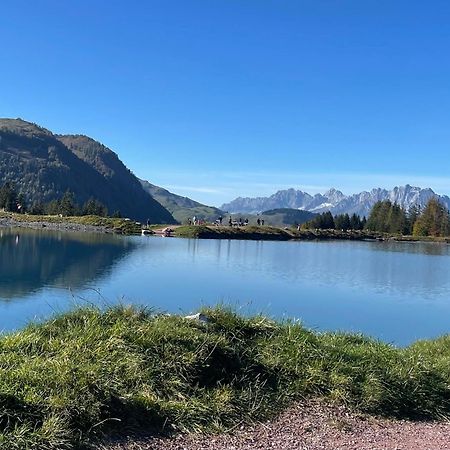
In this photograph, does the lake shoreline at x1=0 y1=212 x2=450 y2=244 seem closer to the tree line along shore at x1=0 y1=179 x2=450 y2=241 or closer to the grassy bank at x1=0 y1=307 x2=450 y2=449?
the tree line along shore at x1=0 y1=179 x2=450 y2=241

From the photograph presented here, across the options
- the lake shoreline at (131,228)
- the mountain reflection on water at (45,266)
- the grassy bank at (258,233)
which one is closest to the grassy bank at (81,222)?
the lake shoreline at (131,228)

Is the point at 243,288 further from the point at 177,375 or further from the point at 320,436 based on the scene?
the point at 320,436

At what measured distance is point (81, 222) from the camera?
111062 millimetres

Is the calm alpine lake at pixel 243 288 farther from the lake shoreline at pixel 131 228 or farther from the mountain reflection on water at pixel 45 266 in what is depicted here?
the lake shoreline at pixel 131 228

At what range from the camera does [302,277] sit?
150 feet

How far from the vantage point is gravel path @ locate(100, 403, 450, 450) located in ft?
22.1

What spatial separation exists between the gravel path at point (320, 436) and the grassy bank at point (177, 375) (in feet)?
0.93

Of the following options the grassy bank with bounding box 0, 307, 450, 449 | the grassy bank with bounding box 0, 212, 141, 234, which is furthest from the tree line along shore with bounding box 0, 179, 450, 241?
the grassy bank with bounding box 0, 307, 450, 449

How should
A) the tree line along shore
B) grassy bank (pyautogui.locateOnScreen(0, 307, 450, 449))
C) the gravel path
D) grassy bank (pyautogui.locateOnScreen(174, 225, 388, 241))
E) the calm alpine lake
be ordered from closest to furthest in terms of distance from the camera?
1. grassy bank (pyautogui.locateOnScreen(0, 307, 450, 449))
2. the gravel path
3. the calm alpine lake
4. the tree line along shore
5. grassy bank (pyautogui.locateOnScreen(174, 225, 388, 241))

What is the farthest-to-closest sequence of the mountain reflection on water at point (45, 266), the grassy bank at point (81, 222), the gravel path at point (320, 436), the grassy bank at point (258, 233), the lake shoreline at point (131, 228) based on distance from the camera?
the grassy bank at point (258, 233), the grassy bank at point (81, 222), the lake shoreline at point (131, 228), the mountain reflection on water at point (45, 266), the gravel path at point (320, 436)

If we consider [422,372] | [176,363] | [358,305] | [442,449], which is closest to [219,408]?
[176,363]

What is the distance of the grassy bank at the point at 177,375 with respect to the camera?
644 centimetres

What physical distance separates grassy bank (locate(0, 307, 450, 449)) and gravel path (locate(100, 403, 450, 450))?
11.2 inches

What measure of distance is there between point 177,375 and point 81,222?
107032mm
